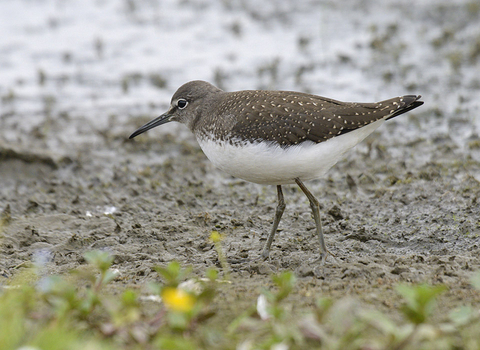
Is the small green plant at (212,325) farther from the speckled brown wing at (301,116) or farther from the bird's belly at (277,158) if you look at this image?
the speckled brown wing at (301,116)


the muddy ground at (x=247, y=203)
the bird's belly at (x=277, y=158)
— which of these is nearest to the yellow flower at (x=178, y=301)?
the muddy ground at (x=247, y=203)

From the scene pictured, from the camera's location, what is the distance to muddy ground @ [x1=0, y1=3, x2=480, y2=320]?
5664 millimetres

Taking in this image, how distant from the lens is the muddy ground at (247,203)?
566 centimetres

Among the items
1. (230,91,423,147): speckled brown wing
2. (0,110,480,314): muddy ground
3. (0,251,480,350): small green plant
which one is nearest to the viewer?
(0,251,480,350): small green plant

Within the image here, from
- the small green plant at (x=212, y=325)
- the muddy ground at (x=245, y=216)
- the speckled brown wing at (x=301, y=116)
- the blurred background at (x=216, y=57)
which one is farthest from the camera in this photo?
the blurred background at (x=216, y=57)

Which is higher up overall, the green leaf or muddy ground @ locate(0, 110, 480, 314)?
the green leaf

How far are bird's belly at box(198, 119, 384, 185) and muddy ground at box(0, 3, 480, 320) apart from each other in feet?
2.63

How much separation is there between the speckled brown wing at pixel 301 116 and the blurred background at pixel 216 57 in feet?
11.2

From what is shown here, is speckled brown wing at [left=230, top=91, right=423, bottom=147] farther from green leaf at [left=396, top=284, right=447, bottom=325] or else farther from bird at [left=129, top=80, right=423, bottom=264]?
green leaf at [left=396, top=284, right=447, bottom=325]

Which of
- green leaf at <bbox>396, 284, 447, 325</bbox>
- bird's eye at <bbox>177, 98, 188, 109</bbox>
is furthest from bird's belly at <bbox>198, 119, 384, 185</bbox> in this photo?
green leaf at <bbox>396, 284, 447, 325</bbox>

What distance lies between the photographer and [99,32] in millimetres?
13859

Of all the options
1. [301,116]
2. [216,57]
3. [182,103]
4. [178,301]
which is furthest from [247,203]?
[216,57]

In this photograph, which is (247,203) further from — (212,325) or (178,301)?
Answer: (178,301)

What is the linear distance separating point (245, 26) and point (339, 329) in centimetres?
1123
